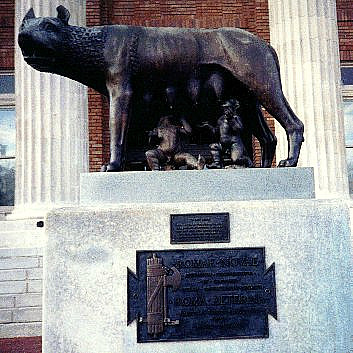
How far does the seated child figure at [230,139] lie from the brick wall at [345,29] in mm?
8470

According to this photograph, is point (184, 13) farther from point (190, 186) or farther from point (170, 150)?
point (190, 186)

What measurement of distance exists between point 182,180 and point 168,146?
20.4 inches

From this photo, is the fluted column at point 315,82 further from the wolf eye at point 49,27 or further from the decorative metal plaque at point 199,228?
the wolf eye at point 49,27

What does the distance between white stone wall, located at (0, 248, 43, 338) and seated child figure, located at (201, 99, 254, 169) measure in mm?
4550

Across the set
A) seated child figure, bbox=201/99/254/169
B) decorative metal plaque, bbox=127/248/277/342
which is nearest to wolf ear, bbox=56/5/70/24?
seated child figure, bbox=201/99/254/169

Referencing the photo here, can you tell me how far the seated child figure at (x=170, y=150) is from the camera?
4.75 m

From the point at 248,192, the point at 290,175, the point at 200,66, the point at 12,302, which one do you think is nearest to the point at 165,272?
the point at 248,192

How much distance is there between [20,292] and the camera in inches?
328

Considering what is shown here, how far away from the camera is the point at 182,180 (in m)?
4.46

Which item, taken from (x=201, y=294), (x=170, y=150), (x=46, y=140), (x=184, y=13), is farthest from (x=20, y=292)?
(x=184, y=13)

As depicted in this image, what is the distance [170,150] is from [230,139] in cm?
53

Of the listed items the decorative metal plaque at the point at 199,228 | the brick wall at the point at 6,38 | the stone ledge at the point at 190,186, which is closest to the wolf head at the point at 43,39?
the stone ledge at the point at 190,186

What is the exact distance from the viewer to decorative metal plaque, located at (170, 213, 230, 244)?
4.27 meters

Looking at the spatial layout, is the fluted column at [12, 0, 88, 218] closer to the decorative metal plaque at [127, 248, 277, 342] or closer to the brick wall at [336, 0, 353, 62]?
the decorative metal plaque at [127, 248, 277, 342]
